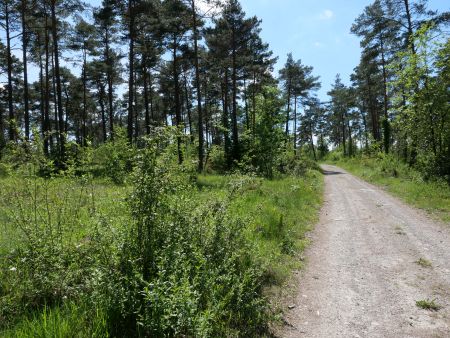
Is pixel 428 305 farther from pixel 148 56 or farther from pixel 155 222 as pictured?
pixel 148 56

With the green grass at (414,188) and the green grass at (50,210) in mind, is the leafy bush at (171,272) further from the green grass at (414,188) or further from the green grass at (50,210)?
the green grass at (414,188)

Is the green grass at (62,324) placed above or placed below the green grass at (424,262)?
above

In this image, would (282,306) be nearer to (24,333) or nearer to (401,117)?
(24,333)

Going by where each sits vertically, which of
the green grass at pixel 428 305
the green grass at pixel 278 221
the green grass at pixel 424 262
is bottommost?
the green grass at pixel 428 305

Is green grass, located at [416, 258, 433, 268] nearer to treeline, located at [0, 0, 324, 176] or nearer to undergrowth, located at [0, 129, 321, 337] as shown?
undergrowth, located at [0, 129, 321, 337]

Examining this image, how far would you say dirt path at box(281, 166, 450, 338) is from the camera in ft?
14.3

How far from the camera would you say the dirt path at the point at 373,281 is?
4359 mm

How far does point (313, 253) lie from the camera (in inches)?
293

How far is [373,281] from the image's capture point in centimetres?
571

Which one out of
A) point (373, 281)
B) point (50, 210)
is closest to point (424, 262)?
point (373, 281)

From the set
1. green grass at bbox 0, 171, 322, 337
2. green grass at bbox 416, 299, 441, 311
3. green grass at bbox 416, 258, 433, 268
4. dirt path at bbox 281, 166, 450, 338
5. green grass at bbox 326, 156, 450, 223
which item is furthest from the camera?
green grass at bbox 326, 156, 450, 223

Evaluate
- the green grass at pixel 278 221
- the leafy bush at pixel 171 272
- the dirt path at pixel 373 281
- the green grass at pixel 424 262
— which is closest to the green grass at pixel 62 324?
the leafy bush at pixel 171 272

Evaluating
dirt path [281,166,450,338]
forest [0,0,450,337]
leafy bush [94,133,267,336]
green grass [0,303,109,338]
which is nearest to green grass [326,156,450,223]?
forest [0,0,450,337]

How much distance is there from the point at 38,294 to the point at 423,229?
9262mm
